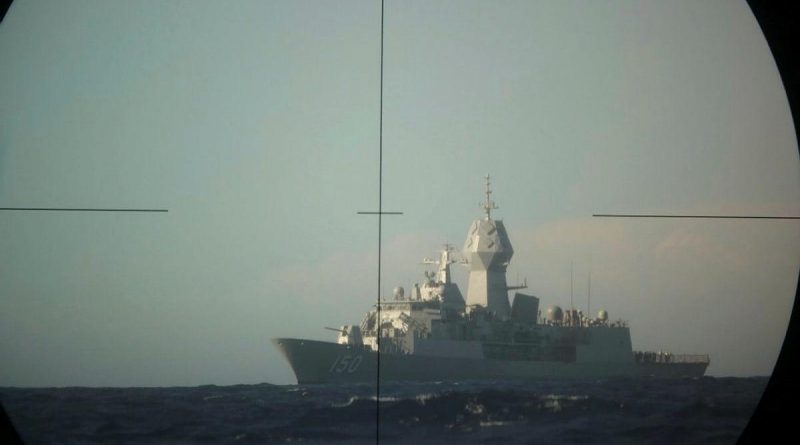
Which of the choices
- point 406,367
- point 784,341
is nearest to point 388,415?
point 406,367

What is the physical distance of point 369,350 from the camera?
24703mm

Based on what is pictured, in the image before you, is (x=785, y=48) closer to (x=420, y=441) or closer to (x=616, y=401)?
(x=420, y=441)

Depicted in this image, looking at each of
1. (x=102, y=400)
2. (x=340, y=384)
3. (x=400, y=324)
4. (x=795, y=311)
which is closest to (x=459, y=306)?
(x=400, y=324)

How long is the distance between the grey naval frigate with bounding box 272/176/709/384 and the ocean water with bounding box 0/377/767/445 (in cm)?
132

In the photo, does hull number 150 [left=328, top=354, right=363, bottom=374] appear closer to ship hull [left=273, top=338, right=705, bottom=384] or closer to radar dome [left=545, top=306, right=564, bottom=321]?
ship hull [left=273, top=338, right=705, bottom=384]

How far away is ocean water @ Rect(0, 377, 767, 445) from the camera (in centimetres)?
1216

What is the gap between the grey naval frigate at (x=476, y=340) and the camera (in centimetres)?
2450

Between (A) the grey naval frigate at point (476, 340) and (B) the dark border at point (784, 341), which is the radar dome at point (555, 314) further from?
(B) the dark border at point (784, 341)

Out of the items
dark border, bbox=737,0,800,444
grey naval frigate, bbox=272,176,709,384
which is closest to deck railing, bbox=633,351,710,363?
grey naval frigate, bbox=272,176,709,384

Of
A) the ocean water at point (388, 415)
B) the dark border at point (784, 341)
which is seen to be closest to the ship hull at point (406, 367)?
the ocean water at point (388, 415)

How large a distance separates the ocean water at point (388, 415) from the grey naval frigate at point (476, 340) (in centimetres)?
132

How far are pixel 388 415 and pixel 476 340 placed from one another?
348 inches

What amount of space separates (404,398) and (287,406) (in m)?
2.47

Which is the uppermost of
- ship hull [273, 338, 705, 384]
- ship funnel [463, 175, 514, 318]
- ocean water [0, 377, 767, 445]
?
ship funnel [463, 175, 514, 318]
